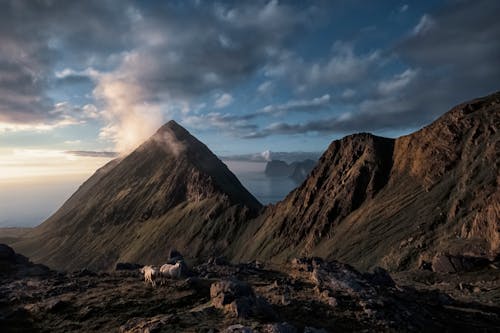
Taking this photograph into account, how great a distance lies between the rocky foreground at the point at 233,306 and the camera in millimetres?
20859

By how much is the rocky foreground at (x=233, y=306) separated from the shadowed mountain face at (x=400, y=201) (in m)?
39.5

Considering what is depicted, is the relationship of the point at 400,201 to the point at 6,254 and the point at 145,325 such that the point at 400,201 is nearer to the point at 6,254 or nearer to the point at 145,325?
the point at 6,254

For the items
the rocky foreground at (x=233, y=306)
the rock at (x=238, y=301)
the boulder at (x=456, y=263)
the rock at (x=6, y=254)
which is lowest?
the boulder at (x=456, y=263)

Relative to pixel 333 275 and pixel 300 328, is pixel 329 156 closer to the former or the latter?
pixel 333 275

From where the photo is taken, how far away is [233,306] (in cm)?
2147

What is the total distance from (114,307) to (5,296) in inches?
562

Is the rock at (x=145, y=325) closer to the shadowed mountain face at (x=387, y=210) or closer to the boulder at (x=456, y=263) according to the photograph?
the boulder at (x=456, y=263)

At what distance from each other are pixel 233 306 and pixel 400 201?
289 ft

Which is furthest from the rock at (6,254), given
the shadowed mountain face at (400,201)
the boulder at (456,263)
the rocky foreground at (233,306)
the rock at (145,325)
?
the shadowed mountain face at (400,201)

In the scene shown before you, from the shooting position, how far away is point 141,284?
108 feet

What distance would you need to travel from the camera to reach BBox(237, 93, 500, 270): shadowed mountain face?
251 feet

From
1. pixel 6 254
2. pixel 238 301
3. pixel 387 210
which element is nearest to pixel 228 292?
pixel 238 301

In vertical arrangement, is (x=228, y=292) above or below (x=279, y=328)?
above

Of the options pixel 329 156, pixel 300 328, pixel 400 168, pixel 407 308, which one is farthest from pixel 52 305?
pixel 329 156
